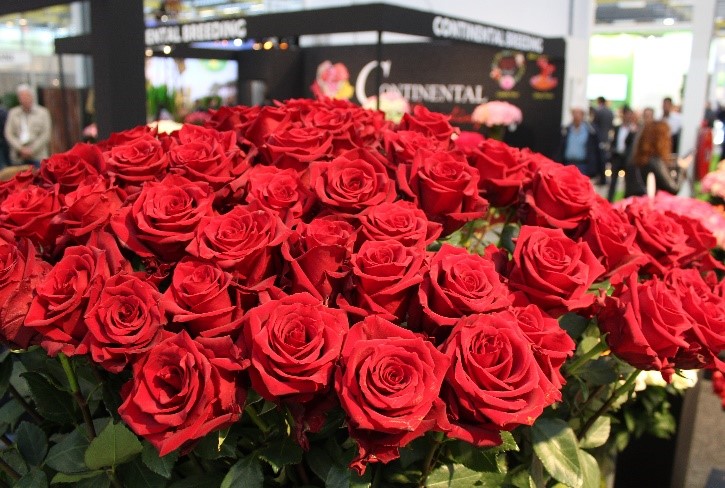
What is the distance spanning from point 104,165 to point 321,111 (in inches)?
13.1

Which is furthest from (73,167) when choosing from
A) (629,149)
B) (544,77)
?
(629,149)

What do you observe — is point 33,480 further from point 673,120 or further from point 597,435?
point 673,120

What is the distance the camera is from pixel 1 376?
0.86 metres

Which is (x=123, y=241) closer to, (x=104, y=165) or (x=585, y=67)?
(x=104, y=165)

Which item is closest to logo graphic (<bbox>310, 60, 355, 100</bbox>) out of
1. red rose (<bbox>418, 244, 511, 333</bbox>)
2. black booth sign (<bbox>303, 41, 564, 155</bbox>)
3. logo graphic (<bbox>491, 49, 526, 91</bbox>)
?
black booth sign (<bbox>303, 41, 564, 155</bbox>)

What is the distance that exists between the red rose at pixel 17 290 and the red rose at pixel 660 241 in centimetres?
73

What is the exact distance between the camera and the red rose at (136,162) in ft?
2.84

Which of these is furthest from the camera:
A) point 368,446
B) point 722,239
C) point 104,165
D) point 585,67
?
point 585,67

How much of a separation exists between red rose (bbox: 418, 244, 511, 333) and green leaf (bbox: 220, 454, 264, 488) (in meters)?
0.22

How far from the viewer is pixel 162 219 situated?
71cm

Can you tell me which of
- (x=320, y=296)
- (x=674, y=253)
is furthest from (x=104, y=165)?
(x=674, y=253)

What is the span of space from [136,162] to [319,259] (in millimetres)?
334

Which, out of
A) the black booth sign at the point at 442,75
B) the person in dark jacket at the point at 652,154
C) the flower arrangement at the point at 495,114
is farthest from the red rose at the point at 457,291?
the person in dark jacket at the point at 652,154

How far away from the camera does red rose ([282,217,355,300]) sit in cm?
68
